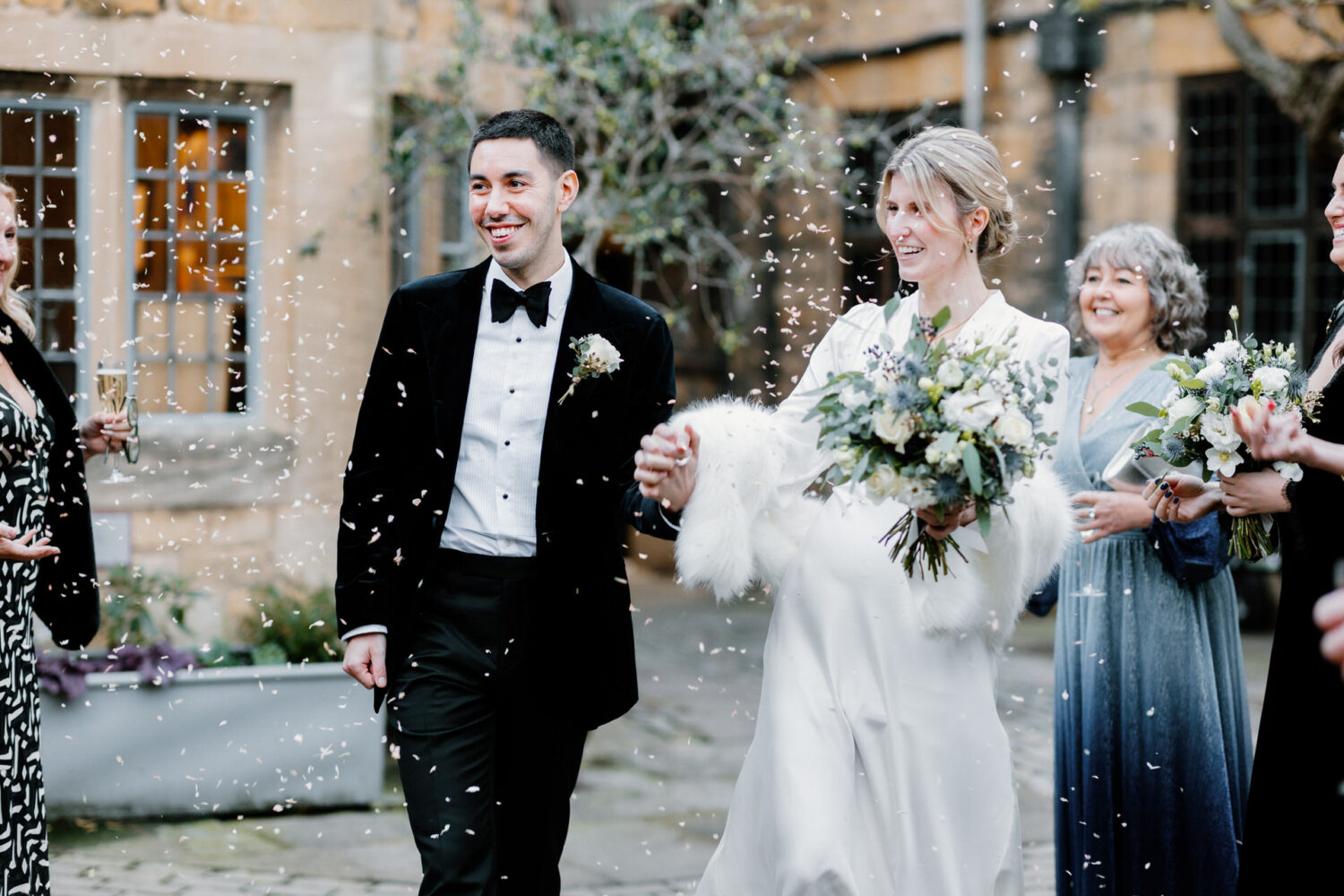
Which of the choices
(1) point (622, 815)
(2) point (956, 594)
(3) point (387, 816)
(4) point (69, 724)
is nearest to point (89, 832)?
(4) point (69, 724)

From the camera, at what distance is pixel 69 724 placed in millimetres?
5812

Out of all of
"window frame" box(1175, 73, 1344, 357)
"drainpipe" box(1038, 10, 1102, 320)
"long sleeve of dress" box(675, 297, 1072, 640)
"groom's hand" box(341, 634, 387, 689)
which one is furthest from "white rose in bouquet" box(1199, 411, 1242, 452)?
"drainpipe" box(1038, 10, 1102, 320)

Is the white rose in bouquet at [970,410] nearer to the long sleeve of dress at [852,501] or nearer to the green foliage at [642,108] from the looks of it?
the long sleeve of dress at [852,501]

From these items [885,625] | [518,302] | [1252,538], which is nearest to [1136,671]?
[1252,538]

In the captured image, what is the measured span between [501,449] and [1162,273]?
2.22 meters

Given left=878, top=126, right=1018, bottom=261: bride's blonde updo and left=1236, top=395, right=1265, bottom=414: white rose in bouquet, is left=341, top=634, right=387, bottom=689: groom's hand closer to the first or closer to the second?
left=878, top=126, right=1018, bottom=261: bride's blonde updo

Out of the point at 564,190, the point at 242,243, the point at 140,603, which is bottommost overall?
the point at 140,603

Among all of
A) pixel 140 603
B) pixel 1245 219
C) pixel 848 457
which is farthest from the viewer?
pixel 1245 219

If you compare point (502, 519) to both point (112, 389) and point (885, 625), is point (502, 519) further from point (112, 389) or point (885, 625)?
point (112, 389)

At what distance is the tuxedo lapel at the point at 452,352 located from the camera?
367cm

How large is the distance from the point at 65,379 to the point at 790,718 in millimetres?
5454

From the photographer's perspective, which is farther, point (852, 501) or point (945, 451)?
point (852, 501)

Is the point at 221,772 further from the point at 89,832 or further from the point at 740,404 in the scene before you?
the point at 740,404

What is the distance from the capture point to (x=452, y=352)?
12.2 ft
